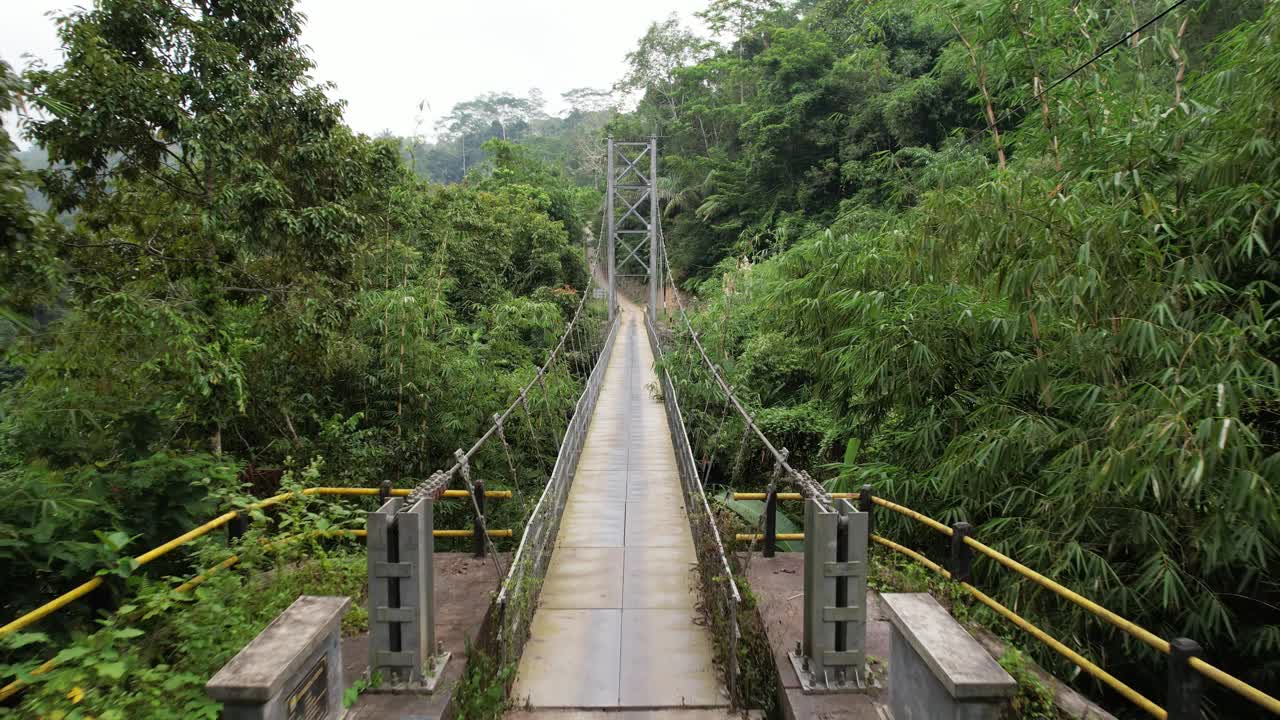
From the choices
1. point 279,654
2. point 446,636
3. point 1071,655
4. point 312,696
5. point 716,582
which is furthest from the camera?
point 716,582

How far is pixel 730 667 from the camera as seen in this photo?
236 centimetres

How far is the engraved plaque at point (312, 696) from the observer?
1577 millimetres

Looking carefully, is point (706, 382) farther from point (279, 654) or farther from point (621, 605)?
point (279, 654)

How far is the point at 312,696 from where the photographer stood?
5.51 ft

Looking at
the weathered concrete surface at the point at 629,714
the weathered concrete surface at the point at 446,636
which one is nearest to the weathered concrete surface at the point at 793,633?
the weathered concrete surface at the point at 629,714

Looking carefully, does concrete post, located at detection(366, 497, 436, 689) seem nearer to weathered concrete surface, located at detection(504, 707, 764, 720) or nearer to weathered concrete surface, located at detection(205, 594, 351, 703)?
weathered concrete surface, located at detection(205, 594, 351, 703)

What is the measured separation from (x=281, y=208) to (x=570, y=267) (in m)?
11.2

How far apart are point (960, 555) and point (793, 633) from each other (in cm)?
78

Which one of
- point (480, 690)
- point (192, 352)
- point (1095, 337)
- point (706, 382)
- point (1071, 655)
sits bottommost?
point (480, 690)

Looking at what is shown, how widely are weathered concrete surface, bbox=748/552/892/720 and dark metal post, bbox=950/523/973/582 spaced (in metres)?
0.34

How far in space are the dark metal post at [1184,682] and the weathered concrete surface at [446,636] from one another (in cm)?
196

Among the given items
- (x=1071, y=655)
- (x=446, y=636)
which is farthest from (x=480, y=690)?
(x=1071, y=655)

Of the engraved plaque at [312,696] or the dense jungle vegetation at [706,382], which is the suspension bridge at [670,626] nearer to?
the engraved plaque at [312,696]

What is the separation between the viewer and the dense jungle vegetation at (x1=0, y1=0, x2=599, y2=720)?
2109 millimetres
